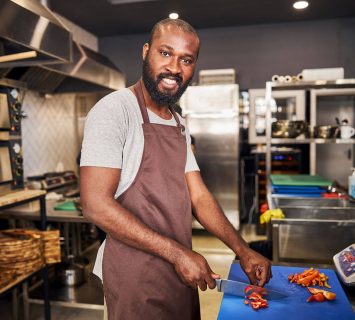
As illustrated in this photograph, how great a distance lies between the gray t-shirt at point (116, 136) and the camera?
3.60ft

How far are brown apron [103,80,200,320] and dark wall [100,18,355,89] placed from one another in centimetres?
436

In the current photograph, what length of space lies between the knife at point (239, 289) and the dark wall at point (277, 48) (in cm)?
453

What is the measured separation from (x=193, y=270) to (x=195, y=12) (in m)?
4.17

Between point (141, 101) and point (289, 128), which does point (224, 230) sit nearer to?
Answer: point (141, 101)

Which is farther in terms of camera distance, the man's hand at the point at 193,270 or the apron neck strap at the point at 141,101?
the apron neck strap at the point at 141,101

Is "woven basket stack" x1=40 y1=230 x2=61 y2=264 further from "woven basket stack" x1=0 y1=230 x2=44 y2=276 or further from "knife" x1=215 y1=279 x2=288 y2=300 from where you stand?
"knife" x1=215 y1=279 x2=288 y2=300

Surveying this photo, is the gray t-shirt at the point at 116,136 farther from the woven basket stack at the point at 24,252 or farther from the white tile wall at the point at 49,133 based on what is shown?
the white tile wall at the point at 49,133

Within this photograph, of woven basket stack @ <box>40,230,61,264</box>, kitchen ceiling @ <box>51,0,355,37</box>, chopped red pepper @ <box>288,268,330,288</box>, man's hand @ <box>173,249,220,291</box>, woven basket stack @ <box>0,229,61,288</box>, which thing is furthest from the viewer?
kitchen ceiling @ <box>51,0,355,37</box>

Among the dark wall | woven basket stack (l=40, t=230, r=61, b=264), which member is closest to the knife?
woven basket stack (l=40, t=230, r=61, b=264)

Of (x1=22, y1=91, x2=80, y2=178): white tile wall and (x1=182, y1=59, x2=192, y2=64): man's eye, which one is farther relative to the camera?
(x1=22, y1=91, x2=80, y2=178): white tile wall

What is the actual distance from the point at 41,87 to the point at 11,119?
1.63m

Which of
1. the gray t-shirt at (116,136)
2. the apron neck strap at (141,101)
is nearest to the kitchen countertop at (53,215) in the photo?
the gray t-shirt at (116,136)

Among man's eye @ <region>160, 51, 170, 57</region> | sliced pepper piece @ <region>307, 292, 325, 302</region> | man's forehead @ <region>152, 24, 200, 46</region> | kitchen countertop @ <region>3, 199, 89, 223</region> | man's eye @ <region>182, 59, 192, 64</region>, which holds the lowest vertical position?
kitchen countertop @ <region>3, 199, 89, 223</region>

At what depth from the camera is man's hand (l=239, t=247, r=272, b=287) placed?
48.3 inches
